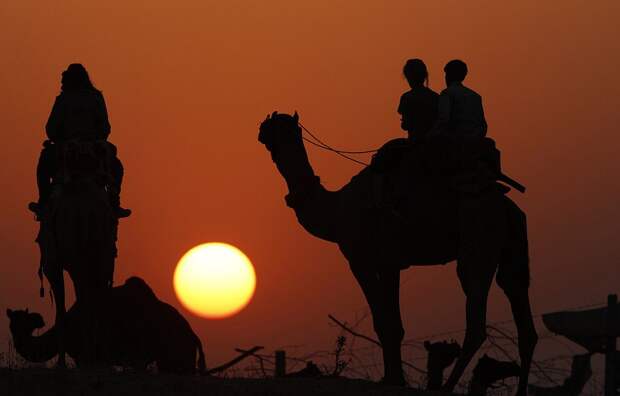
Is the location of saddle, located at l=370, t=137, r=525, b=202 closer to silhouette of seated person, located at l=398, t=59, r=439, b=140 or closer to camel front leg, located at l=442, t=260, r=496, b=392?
silhouette of seated person, located at l=398, t=59, r=439, b=140

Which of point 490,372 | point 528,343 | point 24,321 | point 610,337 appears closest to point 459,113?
point 528,343

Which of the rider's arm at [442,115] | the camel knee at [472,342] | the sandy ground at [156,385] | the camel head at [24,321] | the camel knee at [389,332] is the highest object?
the rider's arm at [442,115]

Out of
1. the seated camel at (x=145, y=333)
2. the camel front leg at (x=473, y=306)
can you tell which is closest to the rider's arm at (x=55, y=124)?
the seated camel at (x=145, y=333)

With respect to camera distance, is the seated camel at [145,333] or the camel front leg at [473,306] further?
the seated camel at [145,333]

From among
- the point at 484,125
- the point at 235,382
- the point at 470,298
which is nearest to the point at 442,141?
the point at 484,125

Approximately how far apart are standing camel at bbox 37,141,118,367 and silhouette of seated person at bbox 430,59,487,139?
4.63m

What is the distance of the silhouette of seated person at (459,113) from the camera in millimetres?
17719

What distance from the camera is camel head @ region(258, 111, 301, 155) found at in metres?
19.2

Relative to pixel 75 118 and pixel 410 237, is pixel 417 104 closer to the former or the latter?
pixel 410 237

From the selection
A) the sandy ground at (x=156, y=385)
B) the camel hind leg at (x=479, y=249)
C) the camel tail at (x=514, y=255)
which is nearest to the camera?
the sandy ground at (x=156, y=385)

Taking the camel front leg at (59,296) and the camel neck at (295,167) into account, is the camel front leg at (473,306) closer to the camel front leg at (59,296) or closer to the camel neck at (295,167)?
the camel neck at (295,167)

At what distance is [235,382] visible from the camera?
16.1 metres

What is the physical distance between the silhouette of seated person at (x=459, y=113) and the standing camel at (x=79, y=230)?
4630 millimetres

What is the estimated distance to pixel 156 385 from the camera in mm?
15320
